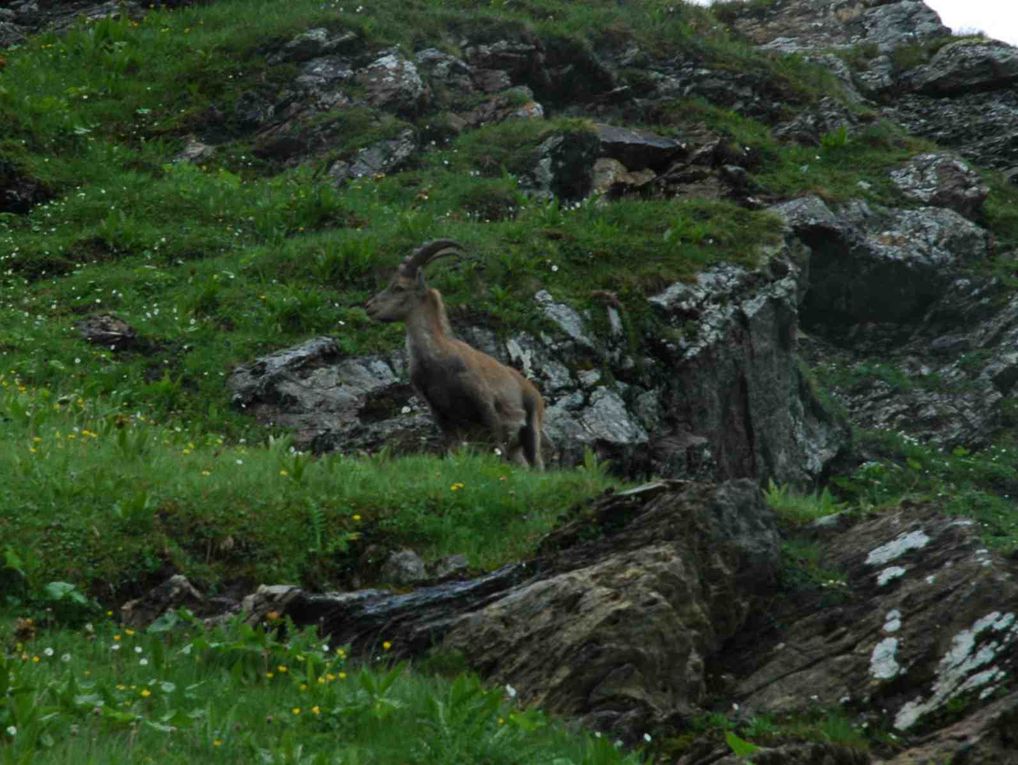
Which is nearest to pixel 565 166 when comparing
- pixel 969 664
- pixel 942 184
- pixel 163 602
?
pixel 942 184

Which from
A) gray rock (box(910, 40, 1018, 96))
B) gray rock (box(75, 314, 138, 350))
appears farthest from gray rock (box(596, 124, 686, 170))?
gray rock (box(75, 314, 138, 350))

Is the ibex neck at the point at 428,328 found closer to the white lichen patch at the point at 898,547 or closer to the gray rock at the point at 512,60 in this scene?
the white lichen patch at the point at 898,547

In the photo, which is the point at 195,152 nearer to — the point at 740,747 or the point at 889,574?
the point at 889,574

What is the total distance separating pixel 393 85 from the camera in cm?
2647

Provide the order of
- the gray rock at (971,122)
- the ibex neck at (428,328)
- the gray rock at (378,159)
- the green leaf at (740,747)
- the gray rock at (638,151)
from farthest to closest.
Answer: the gray rock at (971,122)
the gray rock at (638,151)
the gray rock at (378,159)
the ibex neck at (428,328)
the green leaf at (740,747)

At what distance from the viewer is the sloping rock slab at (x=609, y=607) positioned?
9.69m

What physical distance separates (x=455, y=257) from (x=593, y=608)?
11.1 metres

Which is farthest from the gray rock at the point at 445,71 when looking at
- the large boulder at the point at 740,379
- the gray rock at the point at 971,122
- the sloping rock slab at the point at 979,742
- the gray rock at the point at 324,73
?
the sloping rock slab at the point at 979,742

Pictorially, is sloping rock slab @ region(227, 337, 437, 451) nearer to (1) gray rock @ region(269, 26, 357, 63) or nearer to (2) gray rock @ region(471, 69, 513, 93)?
(1) gray rock @ region(269, 26, 357, 63)

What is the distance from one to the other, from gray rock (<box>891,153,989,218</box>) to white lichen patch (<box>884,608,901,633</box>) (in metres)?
17.7

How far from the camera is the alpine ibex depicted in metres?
16.2

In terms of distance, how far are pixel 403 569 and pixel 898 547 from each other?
3.61m

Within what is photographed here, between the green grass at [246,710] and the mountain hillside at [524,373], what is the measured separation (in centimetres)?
3

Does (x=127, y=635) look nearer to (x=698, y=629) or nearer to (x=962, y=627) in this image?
(x=698, y=629)
